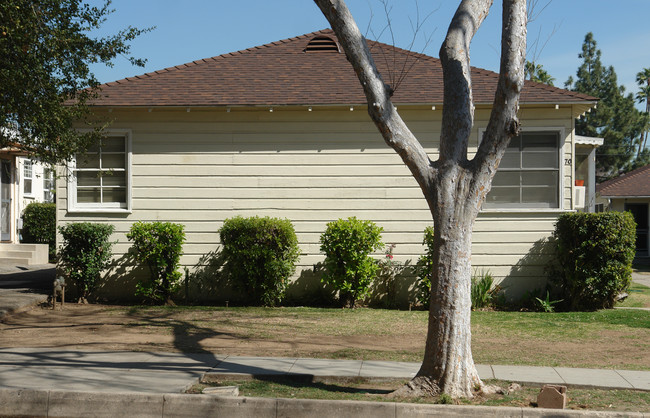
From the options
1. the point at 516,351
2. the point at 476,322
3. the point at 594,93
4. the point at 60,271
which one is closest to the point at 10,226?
the point at 60,271

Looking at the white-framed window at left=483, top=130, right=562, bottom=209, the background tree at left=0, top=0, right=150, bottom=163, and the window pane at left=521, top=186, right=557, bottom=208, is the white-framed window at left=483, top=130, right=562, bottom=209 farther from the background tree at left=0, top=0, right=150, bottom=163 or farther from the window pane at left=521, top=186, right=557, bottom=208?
the background tree at left=0, top=0, right=150, bottom=163

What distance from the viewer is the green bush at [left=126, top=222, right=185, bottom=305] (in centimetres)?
1309

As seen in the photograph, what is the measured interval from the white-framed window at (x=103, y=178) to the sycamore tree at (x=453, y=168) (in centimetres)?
792

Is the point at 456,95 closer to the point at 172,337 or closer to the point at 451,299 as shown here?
the point at 451,299

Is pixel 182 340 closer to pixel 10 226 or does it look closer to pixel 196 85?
pixel 196 85

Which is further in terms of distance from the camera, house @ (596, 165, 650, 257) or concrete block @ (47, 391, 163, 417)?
house @ (596, 165, 650, 257)

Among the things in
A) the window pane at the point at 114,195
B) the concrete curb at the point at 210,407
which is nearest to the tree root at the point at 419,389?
the concrete curb at the point at 210,407

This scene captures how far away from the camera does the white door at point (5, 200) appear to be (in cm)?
2353

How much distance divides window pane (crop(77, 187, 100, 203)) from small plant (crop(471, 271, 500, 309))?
7887 millimetres

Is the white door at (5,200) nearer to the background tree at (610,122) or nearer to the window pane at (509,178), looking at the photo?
the window pane at (509,178)

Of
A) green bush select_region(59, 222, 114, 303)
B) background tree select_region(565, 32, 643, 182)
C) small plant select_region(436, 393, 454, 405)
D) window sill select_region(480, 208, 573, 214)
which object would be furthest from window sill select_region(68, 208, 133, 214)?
background tree select_region(565, 32, 643, 182)

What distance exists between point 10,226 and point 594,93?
45.1 meters

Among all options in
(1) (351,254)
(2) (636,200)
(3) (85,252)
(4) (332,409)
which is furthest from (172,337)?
(2) (636,200)

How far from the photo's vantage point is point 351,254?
41.8 ft
